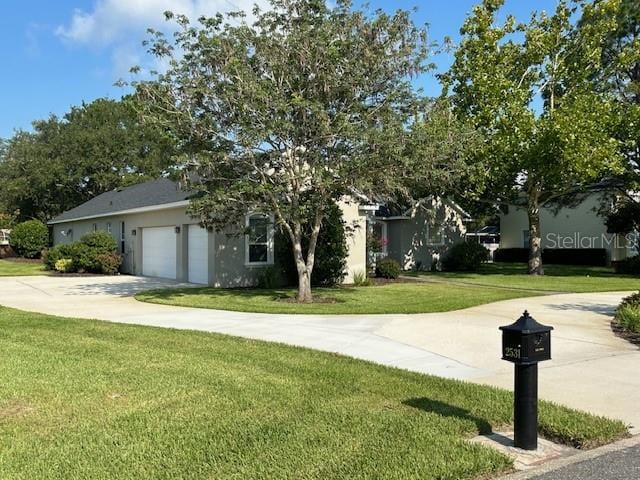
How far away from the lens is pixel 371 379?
680cm

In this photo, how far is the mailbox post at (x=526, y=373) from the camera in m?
4.75

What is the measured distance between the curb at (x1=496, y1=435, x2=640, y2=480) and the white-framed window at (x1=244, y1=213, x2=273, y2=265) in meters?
15.8

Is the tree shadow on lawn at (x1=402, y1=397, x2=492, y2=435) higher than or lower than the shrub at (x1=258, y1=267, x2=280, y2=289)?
lower

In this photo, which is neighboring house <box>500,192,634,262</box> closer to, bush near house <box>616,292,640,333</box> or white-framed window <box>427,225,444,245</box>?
white-framed window <box>427,225,444,245</box>

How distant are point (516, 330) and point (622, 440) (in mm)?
1332

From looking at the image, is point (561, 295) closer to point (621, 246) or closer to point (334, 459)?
point (334, 459)

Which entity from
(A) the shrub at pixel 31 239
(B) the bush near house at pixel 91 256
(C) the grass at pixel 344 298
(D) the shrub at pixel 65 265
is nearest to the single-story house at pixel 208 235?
(B) the bush near house at pixel 91 256

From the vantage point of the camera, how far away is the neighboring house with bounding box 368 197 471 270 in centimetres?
2989

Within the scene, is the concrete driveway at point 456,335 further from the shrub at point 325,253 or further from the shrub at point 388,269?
the shrub at point 388,269

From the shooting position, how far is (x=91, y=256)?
26.1 m

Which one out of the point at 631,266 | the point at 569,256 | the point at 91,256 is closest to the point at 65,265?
the point at 91,256

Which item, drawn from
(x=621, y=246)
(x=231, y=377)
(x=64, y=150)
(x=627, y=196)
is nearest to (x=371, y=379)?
(x=231, y=377)

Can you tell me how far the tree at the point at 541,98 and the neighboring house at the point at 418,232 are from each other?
139 inches

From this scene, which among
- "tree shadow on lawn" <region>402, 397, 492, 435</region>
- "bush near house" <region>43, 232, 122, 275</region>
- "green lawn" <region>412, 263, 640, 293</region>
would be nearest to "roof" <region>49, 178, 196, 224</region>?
"bush near house" <region>43, 232, 122, 275</region>
